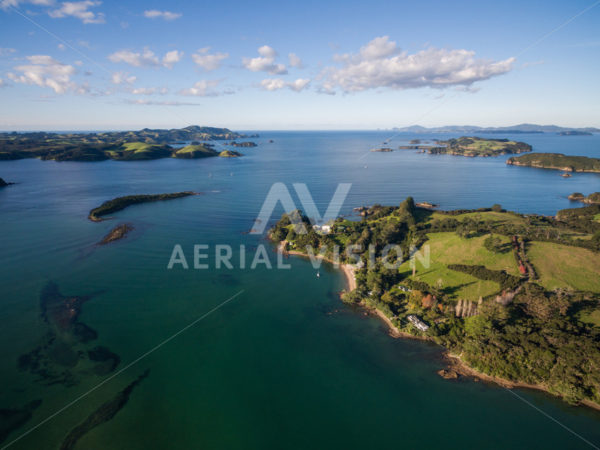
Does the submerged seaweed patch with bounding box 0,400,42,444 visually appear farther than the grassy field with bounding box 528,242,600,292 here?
No

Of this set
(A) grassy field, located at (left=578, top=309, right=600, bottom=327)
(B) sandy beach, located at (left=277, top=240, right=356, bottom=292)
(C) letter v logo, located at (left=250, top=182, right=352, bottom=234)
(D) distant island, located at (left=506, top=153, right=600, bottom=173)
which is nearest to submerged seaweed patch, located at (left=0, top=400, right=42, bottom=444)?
(B) sandy beach, located at (left=277, top=240, right=356, bottom=292)

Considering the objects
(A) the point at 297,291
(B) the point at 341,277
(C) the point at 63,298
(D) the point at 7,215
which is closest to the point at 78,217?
(D) the point at 7,215

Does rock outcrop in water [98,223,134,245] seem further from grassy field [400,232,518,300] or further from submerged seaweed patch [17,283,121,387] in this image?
grassy field [400,232,518,300]

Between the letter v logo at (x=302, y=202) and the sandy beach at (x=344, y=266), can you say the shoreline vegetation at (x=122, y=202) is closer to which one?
the letter v logo at (x=302, y=202)

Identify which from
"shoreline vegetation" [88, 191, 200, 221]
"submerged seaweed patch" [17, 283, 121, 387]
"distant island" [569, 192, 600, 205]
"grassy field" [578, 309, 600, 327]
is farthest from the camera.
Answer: "distant island" [569, 192, 600, 205]

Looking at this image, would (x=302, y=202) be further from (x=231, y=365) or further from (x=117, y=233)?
(x=231, y=365)

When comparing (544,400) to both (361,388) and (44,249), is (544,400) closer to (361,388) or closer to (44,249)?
(361,388)
